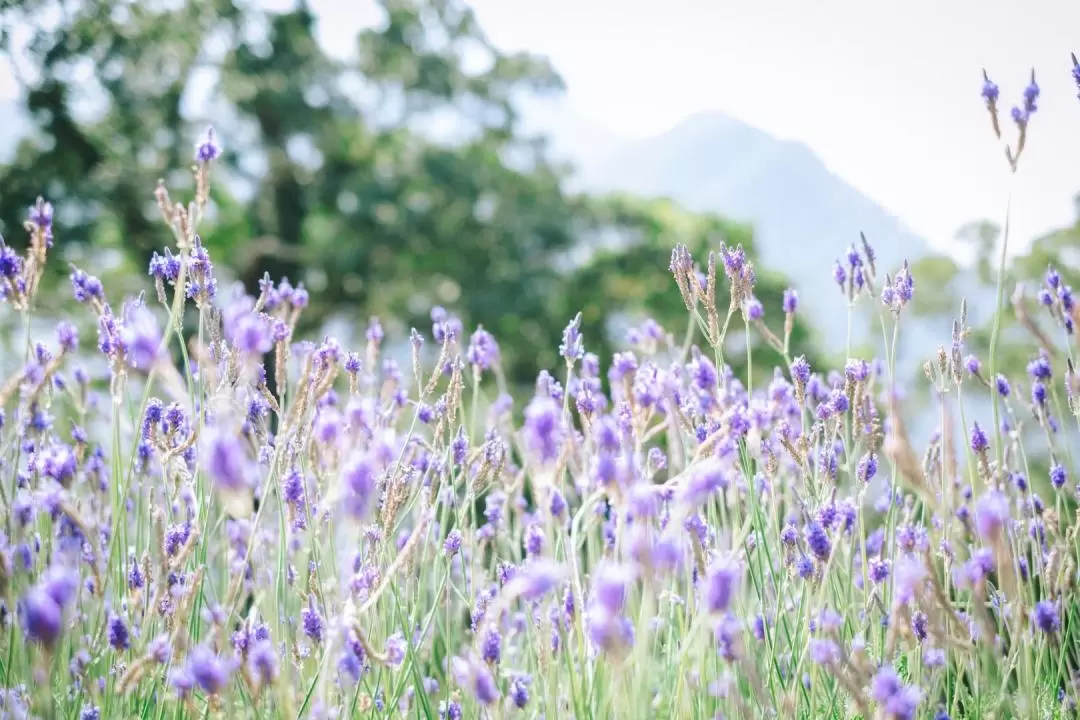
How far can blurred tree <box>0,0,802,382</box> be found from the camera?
1120cm

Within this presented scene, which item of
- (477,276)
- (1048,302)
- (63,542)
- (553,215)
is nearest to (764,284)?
(553,215)

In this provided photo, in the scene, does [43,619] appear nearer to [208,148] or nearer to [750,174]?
[208,148]

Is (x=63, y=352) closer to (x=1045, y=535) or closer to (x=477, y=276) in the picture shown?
(x=1045, y=535)

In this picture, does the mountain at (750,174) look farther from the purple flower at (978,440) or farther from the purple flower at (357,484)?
the purple flower at (357,484)

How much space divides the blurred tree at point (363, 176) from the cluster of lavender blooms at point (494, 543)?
947 cm

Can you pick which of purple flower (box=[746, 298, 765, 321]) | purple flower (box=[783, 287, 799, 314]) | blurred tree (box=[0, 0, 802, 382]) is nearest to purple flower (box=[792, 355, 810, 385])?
purple flower (box=[746, 298, 765, 321])

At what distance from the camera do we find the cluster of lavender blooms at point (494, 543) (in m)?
1.12

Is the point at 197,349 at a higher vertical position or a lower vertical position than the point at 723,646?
higher

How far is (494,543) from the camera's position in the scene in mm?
2463

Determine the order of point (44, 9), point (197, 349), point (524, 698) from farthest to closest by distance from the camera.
→ point (44, 9) < point (524, 698) < point (197, 349)

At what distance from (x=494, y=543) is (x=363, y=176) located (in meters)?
10.7

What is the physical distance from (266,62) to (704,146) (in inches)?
1887

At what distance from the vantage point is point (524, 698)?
1.74 m

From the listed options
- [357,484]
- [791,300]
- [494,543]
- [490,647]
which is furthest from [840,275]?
[357,484]
